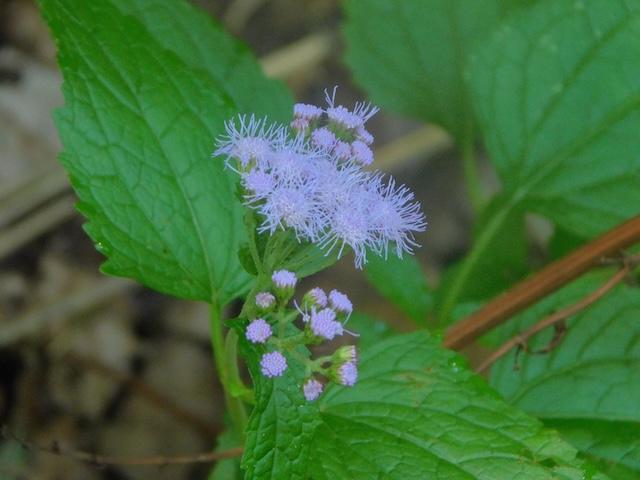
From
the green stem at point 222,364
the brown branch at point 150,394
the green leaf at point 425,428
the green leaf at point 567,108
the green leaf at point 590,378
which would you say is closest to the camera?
the green leaf at point 425,428

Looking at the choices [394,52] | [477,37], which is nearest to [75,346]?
[394,52]

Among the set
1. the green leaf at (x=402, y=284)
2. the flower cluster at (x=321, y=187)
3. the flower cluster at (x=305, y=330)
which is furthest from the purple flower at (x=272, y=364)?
the green leaf at (x=402, y=284)

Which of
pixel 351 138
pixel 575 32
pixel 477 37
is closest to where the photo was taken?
pixel 351 138

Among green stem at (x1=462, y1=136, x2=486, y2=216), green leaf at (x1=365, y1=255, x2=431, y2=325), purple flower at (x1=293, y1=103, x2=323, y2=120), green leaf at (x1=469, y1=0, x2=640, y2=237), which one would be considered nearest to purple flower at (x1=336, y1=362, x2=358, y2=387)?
purple flower at (x1=293, y1=103, x2=323, y2=120)

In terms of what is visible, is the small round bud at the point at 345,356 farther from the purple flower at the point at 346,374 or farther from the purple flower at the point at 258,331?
the purple flower at the point at 258,331

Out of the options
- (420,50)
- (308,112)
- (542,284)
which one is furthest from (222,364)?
(420,50)

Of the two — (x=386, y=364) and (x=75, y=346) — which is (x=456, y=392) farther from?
(x=75, y=346)
